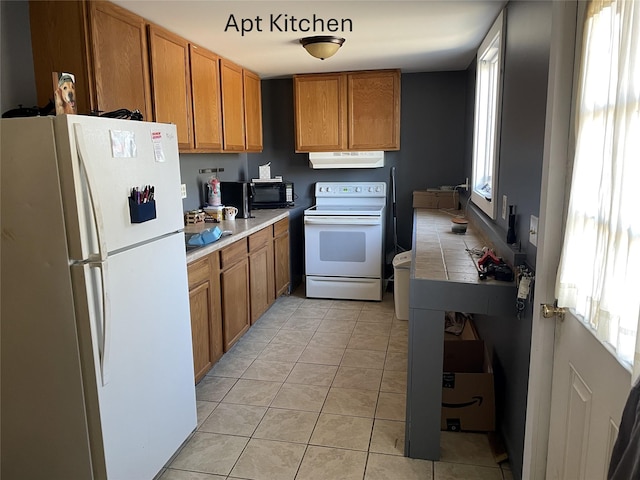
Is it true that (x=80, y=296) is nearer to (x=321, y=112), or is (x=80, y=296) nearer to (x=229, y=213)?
(x=229, y=213)

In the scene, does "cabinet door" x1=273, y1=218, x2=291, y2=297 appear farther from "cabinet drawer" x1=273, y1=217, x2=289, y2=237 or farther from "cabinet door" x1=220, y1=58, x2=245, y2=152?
"cabinet door" x1=220, y1=58, x2=245, y2=152

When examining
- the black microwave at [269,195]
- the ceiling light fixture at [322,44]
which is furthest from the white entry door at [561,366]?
the black microwave at [269,195]

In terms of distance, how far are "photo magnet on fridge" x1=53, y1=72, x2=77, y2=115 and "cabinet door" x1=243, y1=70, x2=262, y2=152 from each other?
2.45m

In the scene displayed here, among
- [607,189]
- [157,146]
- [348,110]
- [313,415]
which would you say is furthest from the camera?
[348,110]

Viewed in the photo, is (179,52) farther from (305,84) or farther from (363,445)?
(363,445)

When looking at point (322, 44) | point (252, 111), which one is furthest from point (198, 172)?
point (322, 44)

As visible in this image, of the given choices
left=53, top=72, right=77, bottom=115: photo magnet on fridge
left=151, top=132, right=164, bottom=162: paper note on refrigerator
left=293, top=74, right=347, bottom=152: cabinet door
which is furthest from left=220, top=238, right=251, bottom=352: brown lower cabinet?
left=293, top=74, right=347, bottom=152: cabinet door

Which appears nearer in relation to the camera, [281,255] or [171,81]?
[171,81]

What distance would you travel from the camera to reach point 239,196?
4074 millimetres

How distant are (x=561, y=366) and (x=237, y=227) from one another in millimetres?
2499

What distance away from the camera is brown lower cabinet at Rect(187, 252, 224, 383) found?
2.68 m

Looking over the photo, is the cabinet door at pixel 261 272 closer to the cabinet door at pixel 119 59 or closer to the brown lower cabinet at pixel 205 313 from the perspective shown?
the brown lower cabinet at pixel 205 313

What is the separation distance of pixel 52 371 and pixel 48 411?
17 cm

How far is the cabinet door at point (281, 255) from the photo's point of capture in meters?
4.27
